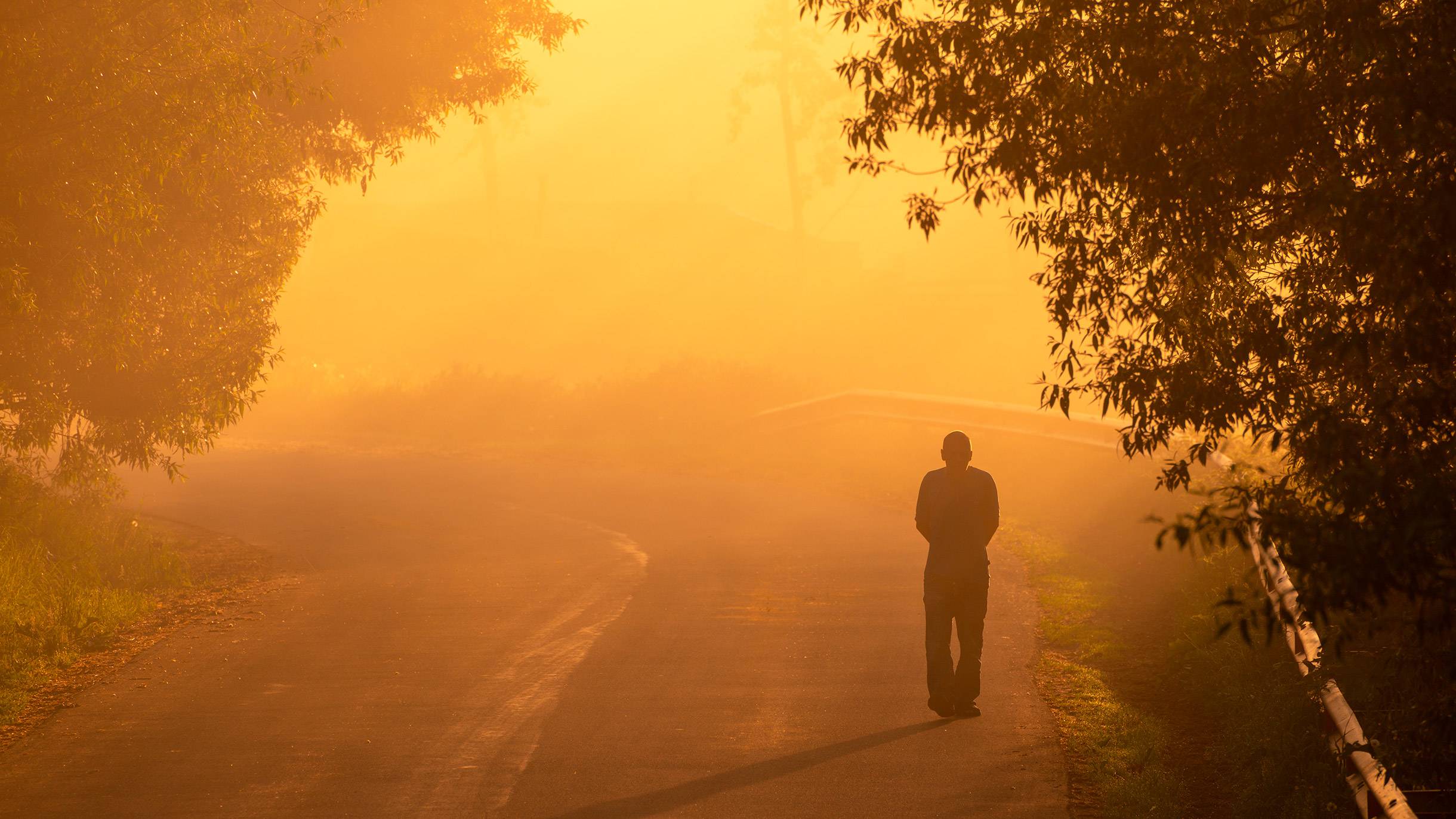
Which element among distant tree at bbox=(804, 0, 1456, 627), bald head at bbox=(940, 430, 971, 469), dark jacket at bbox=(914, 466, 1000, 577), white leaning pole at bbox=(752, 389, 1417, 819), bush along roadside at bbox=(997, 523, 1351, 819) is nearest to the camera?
distant tree at bbox=(804, 0, 1456, 627)

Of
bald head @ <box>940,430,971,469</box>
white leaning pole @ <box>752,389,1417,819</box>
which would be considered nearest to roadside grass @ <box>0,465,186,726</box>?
bald head @ <box>940,430,971,469</box>

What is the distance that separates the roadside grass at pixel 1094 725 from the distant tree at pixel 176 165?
8.99 m

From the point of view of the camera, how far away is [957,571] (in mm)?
8984

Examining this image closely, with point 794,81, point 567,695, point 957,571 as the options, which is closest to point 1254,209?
point 957,571

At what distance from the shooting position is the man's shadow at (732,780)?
6.94m

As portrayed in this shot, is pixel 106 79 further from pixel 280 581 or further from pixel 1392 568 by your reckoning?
pixel 1392 568

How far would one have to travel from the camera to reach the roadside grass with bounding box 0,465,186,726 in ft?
34.6

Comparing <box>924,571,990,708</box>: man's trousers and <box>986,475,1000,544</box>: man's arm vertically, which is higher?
<box>986,475,1000,544</box>: man's arm

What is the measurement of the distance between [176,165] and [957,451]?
888 cm

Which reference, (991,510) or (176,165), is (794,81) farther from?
(991,510)

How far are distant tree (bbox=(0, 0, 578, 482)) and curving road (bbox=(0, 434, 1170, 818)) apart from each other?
287 centimetres

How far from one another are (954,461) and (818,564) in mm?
5335

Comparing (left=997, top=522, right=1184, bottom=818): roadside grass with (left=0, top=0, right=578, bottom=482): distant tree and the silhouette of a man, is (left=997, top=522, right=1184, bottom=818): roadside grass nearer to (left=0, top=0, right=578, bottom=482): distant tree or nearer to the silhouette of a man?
the silhouette of a man

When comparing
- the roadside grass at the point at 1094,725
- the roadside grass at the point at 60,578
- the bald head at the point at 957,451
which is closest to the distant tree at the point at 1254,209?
the roadside grass at the point at 1094,725
